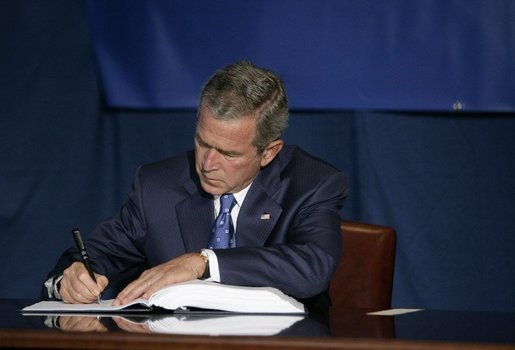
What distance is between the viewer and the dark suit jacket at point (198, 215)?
2619 mm

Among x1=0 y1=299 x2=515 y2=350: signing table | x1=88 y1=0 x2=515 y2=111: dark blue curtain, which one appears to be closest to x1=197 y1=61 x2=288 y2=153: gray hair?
x1=0 y1=299 x2=515 y2=350: signing table

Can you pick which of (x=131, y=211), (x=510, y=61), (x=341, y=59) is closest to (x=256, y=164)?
(x=131, y=211)

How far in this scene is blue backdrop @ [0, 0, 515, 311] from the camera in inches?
135

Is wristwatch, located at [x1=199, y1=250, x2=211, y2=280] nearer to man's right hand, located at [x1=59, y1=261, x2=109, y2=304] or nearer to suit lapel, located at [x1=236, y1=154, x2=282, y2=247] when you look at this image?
man's right hand, located at [x1=59, y1=261, x2=109, y2=304]

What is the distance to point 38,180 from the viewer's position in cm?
368

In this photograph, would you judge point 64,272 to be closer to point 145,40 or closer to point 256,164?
point 256,164

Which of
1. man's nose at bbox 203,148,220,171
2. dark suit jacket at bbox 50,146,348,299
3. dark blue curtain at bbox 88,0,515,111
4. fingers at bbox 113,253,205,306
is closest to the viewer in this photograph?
fingers at bbox 113,253,205,306

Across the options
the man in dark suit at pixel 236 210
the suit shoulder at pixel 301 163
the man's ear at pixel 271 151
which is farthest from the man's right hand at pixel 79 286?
the suit shoulder at pixel 301 163

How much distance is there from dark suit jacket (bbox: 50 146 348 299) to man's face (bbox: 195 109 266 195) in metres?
0.14

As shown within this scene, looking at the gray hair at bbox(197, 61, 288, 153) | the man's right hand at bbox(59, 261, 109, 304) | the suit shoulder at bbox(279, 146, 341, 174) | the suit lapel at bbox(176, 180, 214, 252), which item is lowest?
the man's right hand at bbox(59, 261, 109, 304)

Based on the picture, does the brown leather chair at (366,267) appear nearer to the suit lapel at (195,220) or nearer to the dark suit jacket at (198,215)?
the dark suit jacket at (198,215)

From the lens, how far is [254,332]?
1.72 meters

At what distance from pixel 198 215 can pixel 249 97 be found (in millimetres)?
378

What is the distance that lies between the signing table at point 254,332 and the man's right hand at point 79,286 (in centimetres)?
17
